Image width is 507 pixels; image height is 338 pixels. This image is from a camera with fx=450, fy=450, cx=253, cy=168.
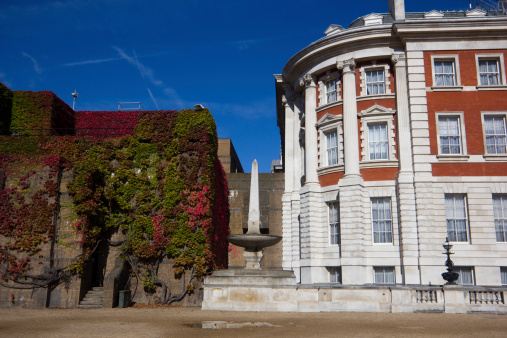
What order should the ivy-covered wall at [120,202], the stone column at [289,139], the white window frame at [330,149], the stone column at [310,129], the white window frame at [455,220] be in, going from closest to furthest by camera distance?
the ivy-covered wall at [120,202], the white window frame at [455,220], the white window frame at [330,149], the stone column at [310,129], the stone column at [289,139]

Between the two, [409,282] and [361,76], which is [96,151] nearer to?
[361,76]

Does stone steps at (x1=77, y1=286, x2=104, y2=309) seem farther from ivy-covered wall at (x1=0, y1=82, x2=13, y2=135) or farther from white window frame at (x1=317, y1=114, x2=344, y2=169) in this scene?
white window frame at (x1=317, y1=114, x2=344, y2=169)

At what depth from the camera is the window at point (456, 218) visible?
23.2 metres

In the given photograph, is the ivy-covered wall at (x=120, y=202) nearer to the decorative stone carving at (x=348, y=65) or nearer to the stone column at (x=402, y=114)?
the decorative stone carving at (x=348, y=65)

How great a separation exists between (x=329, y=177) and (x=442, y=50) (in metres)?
9.40

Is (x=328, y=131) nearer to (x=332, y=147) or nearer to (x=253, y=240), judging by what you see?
(x=332, y=147)

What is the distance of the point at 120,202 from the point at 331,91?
1404cm

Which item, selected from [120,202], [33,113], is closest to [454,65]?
[120,202]

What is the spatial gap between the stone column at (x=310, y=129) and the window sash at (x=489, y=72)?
30.7ft

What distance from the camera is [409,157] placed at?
79.4 feet

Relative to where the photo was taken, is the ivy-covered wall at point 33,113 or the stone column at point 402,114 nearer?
the stone column at point 402,114

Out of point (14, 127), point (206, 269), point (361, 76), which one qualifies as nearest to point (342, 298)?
point (206, 269)

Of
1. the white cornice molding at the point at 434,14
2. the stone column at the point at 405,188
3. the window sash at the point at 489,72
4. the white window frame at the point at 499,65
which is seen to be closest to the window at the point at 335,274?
the stone column at the point at 405,188

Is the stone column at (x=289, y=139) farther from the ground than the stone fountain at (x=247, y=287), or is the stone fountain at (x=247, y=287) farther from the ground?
the stone column at (x=289, y=139)
